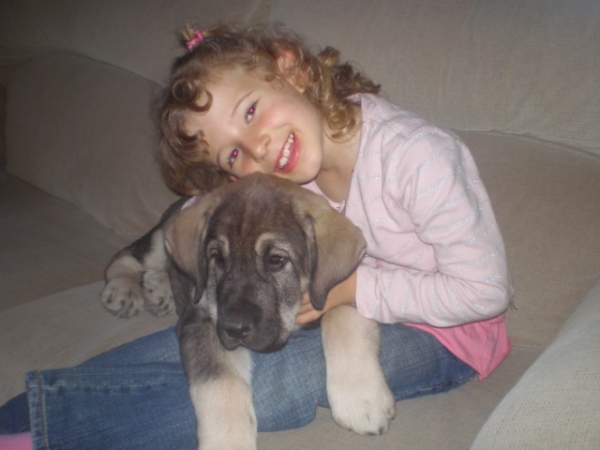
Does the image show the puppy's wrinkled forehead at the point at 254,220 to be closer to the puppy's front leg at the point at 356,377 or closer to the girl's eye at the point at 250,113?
the girl's eye at the point at 250,113

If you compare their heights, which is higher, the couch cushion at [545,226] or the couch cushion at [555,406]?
the couch cushion at [545,226]

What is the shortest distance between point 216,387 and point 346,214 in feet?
2.56

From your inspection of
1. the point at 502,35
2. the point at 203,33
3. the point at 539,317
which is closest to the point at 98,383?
the point at 203,33

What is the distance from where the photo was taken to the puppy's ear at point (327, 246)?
6.40ft

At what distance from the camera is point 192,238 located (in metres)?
2.14

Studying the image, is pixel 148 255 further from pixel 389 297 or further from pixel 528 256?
pixel 528 256

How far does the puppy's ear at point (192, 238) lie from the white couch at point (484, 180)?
1.66ft

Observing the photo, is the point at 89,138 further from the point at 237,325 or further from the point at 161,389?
the point at 237,325

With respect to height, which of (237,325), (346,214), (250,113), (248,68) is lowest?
(237,325)

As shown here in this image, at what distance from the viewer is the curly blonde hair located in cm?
209

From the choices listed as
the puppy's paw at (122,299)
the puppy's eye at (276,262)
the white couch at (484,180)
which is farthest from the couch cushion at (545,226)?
the puppy's paw at (122,299)

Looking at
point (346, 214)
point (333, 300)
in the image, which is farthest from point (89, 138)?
point (333, 300)

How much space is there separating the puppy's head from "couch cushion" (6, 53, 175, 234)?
4.47 feet

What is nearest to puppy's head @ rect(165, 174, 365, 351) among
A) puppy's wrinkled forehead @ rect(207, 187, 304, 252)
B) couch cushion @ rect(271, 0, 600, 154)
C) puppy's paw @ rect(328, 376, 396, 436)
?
puppy's wrinkled forehead @ rect(207, 187, 304, 252)
